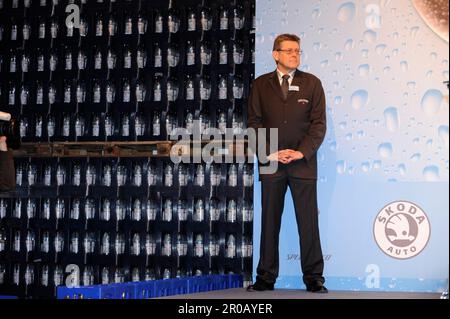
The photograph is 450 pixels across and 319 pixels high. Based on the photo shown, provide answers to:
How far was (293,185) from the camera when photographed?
718 centimetres

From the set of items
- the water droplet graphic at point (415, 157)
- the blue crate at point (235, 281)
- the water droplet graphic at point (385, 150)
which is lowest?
the blue crate at point (235, 281)

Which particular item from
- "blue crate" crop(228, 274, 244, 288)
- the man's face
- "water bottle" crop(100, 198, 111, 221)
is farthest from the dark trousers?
"water bottle" crop(100, 198, 111, 221)

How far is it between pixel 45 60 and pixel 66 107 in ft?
2.00

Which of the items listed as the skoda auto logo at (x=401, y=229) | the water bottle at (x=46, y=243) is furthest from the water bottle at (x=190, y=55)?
the skoda auto logo at (x=401, y=229)

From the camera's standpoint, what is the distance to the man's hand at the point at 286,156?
Answer: 23.1 ft

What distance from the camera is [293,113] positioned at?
23.8 ft

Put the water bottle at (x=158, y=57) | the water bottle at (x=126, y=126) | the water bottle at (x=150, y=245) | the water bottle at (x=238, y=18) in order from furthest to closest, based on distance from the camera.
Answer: the water bottle at (x=126, y=126) → the water bottle at (x=158, y=57) → the water bottle at (x=150, y=245) → the water bottle at (x=238, y=18)

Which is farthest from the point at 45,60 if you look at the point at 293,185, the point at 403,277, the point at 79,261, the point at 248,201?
the point at 403,277

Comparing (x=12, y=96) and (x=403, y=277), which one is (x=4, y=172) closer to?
(x=12, y=96)

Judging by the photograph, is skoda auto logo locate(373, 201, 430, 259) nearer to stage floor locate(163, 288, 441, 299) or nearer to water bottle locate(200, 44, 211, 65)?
stage floor locate(163, 288, 441, 299)

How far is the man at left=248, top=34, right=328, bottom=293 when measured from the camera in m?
7.10

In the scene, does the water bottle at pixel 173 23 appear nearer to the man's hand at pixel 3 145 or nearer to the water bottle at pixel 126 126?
the water bottle at pixel 126 126

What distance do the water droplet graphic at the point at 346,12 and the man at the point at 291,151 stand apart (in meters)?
0.76

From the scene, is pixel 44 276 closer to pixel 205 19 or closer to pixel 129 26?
pixel 129 26
